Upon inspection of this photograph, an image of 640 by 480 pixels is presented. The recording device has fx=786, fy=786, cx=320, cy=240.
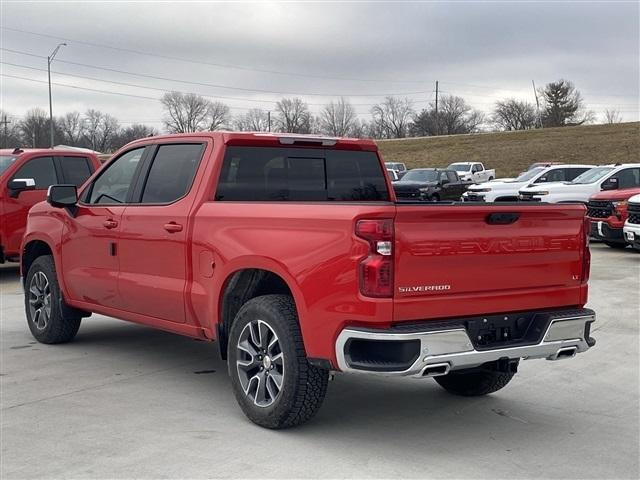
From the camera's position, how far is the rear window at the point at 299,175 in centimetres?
605

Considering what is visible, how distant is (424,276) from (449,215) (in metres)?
0.40

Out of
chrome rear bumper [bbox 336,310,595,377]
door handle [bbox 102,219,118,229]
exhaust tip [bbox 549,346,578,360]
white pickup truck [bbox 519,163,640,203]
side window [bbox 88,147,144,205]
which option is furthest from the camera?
white pickup truck [bbox 519,163,640,203]

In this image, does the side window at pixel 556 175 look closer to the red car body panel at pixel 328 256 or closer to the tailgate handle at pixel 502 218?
the red car body panel at pixel 328 256

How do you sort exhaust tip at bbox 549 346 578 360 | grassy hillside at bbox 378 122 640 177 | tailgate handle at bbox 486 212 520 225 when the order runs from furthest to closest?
grassy hillside at bbox 378 122 640 177
exhaust tip at bbox 549 346 578 360
tailgate handle at bbox 486 212 520 225

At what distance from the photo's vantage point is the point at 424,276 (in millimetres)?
4559

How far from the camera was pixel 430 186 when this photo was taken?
1187 inches

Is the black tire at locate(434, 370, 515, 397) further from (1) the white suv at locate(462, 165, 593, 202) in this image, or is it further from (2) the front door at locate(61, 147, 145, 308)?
(1) the white suv at locate(462, 165, 593, 202)

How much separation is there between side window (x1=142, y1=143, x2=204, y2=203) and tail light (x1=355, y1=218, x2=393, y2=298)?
6.86 ft

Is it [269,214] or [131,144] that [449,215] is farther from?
[131,144]

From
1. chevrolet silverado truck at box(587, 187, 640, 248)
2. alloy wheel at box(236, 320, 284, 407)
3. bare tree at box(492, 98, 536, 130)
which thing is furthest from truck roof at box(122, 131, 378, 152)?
bare tree at box(492, 98, 536, 130)

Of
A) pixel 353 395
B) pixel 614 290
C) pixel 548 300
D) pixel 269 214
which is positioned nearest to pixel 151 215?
pixel 269 214

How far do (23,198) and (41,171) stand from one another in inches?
26.7

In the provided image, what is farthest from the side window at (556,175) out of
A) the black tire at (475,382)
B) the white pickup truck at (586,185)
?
the black tire at (475,382)

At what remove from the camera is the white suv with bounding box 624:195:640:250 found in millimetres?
14789
